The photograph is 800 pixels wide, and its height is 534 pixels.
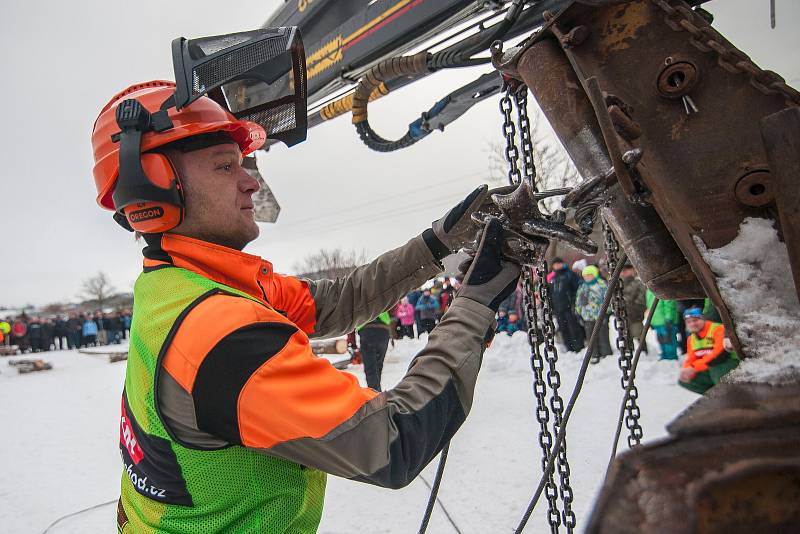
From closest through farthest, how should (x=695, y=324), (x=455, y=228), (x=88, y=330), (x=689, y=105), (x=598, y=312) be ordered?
1. (x=689, y=105)
2. (x=455, y=228)
3. (x=695, y=324)
4. (x=598, y=312)
5. (x=88, y=330)

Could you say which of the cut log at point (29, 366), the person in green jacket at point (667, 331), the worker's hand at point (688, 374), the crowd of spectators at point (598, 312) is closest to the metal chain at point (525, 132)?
the worker's hand at point (688, 374)

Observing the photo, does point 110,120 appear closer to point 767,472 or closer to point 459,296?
point 459,296

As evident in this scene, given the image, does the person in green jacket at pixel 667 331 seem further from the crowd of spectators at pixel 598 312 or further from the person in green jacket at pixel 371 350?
the person in green jacket at pixel 371 350

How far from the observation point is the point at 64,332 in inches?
1001

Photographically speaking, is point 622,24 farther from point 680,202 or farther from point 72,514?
point 72,514

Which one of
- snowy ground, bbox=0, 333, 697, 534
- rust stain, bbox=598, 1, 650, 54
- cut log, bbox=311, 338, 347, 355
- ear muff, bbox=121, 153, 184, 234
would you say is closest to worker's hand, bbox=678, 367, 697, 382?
snowy ground, bbox=0, 333, 697, 534

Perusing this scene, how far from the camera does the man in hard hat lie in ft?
3.99

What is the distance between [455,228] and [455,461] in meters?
3.36

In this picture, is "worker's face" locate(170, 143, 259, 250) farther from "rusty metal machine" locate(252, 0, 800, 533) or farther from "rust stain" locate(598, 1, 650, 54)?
"rust stain" locate(598, 1, 650, 54)

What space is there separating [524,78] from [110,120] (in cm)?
151

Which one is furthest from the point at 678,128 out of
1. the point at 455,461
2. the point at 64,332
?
the point at 64,332

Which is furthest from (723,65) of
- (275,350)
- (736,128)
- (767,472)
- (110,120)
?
(110,120)

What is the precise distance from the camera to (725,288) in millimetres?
1219

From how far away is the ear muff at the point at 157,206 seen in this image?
164 centimetres
